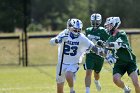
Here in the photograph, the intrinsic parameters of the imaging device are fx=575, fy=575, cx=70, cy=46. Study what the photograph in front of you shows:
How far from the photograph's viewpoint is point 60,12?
77812 millimetres

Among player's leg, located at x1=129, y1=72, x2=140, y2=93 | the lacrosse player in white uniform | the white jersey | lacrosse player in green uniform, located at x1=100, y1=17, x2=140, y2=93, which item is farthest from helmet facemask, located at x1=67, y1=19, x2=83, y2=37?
player's leg, located at x1=129, y1=72, x2=140, y2=93

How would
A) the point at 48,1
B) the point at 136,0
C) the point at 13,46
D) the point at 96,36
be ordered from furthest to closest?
the point at 48,1 < the point at 136,0 < the point at 13,46 < the point at 96,36

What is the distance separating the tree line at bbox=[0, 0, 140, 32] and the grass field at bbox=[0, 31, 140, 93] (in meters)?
1.52

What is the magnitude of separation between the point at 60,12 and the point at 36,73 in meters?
56.6

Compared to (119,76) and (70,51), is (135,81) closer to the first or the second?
(119,76)

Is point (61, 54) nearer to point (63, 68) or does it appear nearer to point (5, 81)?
point (63, 68)

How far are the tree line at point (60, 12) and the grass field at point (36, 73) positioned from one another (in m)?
1.52

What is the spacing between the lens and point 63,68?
41.2 ft

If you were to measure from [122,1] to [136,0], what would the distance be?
2360 mm

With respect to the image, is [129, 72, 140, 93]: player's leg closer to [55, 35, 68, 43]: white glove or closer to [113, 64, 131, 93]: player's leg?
[113, 64, 131, 93]: player's leg

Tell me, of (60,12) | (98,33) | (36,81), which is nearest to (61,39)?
(98,33)

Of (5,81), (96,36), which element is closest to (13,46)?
(5,81)

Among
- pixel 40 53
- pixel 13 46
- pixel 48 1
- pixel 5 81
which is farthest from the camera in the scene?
pixel 48 1

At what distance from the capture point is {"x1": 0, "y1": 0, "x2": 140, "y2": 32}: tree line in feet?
115
